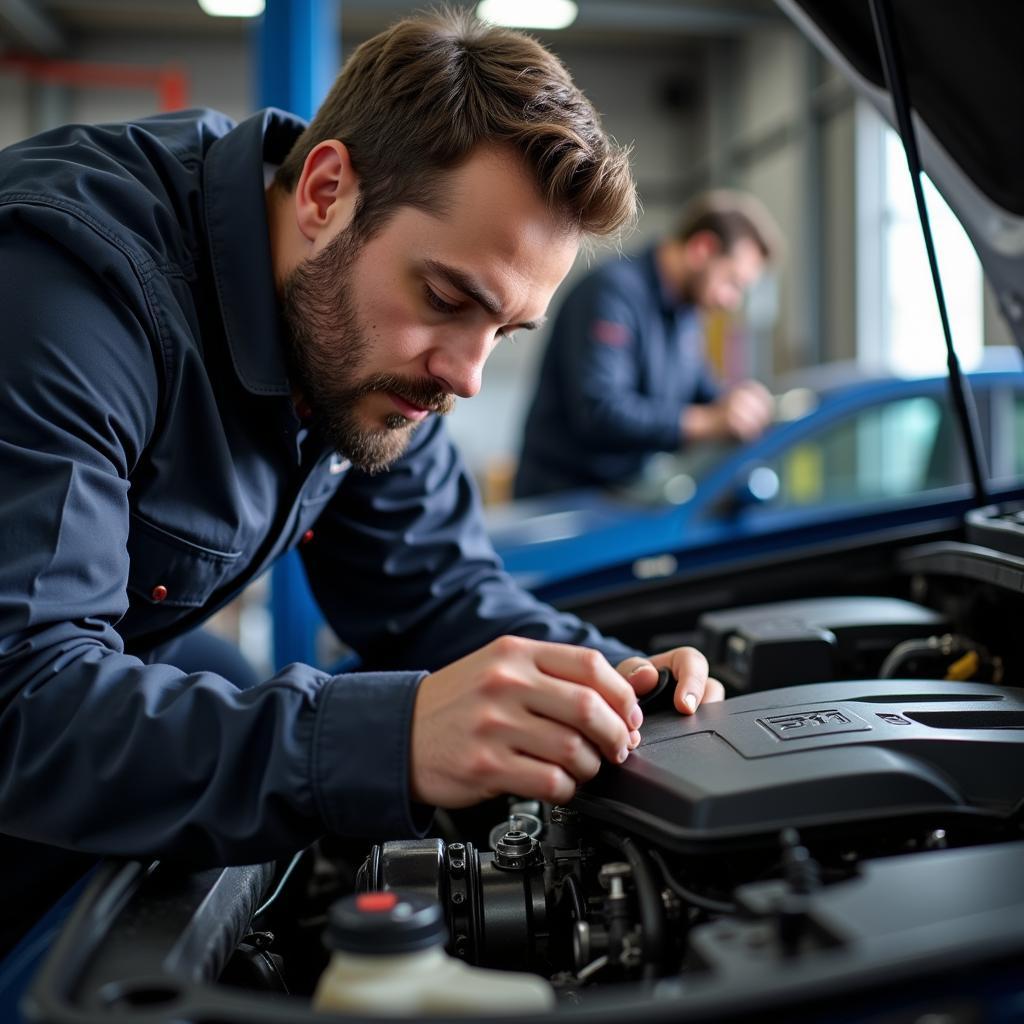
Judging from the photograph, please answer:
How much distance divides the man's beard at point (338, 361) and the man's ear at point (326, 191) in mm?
32

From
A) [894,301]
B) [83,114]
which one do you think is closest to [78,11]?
[83,114]

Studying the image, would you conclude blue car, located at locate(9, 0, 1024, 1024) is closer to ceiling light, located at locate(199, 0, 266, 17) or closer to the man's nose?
the man's nose

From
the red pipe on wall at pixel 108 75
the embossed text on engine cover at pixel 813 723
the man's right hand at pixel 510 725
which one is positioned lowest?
the embossed text on engine cover at pixel 813 723

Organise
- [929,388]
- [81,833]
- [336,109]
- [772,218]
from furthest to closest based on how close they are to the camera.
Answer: [772,218] < [929,388] < [336,109] < [81,833]

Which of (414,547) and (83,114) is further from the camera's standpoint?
(83,114)

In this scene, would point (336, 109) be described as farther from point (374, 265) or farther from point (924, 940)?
point (924, 940)

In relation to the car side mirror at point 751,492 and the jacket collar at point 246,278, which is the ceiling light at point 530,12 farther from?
the jacket collar at point 246,278

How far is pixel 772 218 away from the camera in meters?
8.94

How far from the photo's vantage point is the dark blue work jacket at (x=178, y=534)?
86cm

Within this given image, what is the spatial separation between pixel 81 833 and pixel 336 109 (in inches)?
35.9

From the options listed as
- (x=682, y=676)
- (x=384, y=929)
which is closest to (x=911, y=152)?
(x=682, y=676)

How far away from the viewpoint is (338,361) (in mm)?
1288

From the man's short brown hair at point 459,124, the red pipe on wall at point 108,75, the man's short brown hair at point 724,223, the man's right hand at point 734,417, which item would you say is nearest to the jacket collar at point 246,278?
the man's short brown hair at point 459,124

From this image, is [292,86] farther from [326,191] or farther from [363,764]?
[363,764]
